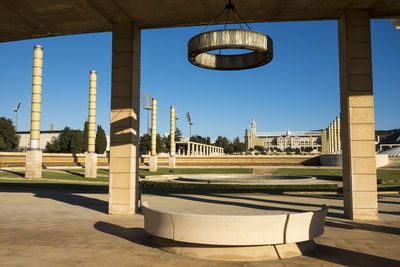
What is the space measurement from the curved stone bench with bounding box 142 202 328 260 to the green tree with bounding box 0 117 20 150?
84.6 meters

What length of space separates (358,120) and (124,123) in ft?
28.4

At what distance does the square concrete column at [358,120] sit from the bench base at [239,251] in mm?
5404

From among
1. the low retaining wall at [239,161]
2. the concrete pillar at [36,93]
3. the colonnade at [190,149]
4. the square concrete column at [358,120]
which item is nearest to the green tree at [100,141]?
the colonnade at [190,149]

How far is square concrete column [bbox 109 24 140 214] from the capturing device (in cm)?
1275

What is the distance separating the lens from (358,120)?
470 inches

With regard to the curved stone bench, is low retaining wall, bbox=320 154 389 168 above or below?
above

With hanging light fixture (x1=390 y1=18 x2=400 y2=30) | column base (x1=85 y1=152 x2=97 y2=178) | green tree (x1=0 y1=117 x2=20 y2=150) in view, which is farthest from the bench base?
green tree (x1=0 y1=117 x2=20 y2=150)

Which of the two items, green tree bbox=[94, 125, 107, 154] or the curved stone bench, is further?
green tree bbox=[94, 125, 107, 154]

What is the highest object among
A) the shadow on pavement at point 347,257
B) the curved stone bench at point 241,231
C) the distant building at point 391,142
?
the distant building at point 391,142

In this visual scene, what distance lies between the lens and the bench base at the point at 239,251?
22.4 ft

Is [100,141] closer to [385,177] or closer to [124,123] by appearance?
[385,177]

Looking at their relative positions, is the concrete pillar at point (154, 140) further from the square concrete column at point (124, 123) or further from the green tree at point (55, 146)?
the green tree at point (55, 146)

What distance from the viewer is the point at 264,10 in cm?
1227

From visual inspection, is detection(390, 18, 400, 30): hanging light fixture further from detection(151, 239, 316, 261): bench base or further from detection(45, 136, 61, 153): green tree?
detection(45, 136, 61, 153): green tree
